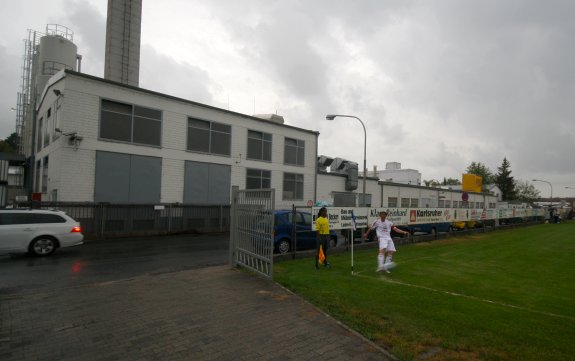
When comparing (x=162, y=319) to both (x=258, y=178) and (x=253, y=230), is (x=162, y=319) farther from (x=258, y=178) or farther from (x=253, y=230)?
(x=258, y=178)

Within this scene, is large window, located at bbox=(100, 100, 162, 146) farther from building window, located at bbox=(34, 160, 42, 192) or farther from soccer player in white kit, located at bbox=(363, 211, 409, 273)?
soccer player in white kit, located at bbox=(363, 211, 409, 273)

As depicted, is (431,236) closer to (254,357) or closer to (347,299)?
(347,299)

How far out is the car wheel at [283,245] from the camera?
12398 mm

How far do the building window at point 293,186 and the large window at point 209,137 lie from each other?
6069 mm

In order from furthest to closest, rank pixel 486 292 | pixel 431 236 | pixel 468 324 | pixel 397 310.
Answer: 1. pixel 431 236
2. pixel 486 292
3. pixel 397 310
4. pixel 468 324

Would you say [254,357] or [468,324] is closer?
[254,357]

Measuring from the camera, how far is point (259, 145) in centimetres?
2816

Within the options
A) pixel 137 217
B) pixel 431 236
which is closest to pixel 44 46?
pixel 137 217

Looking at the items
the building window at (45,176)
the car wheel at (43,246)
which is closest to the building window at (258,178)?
the building window at (45,176)

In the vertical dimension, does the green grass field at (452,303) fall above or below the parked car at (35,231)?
below

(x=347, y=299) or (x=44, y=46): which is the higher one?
(x=44, y=46)

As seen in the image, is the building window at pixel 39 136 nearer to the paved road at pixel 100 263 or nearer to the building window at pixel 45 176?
the building window at pixel 45 176

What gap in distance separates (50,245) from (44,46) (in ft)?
101

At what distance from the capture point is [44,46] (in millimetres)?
34438
